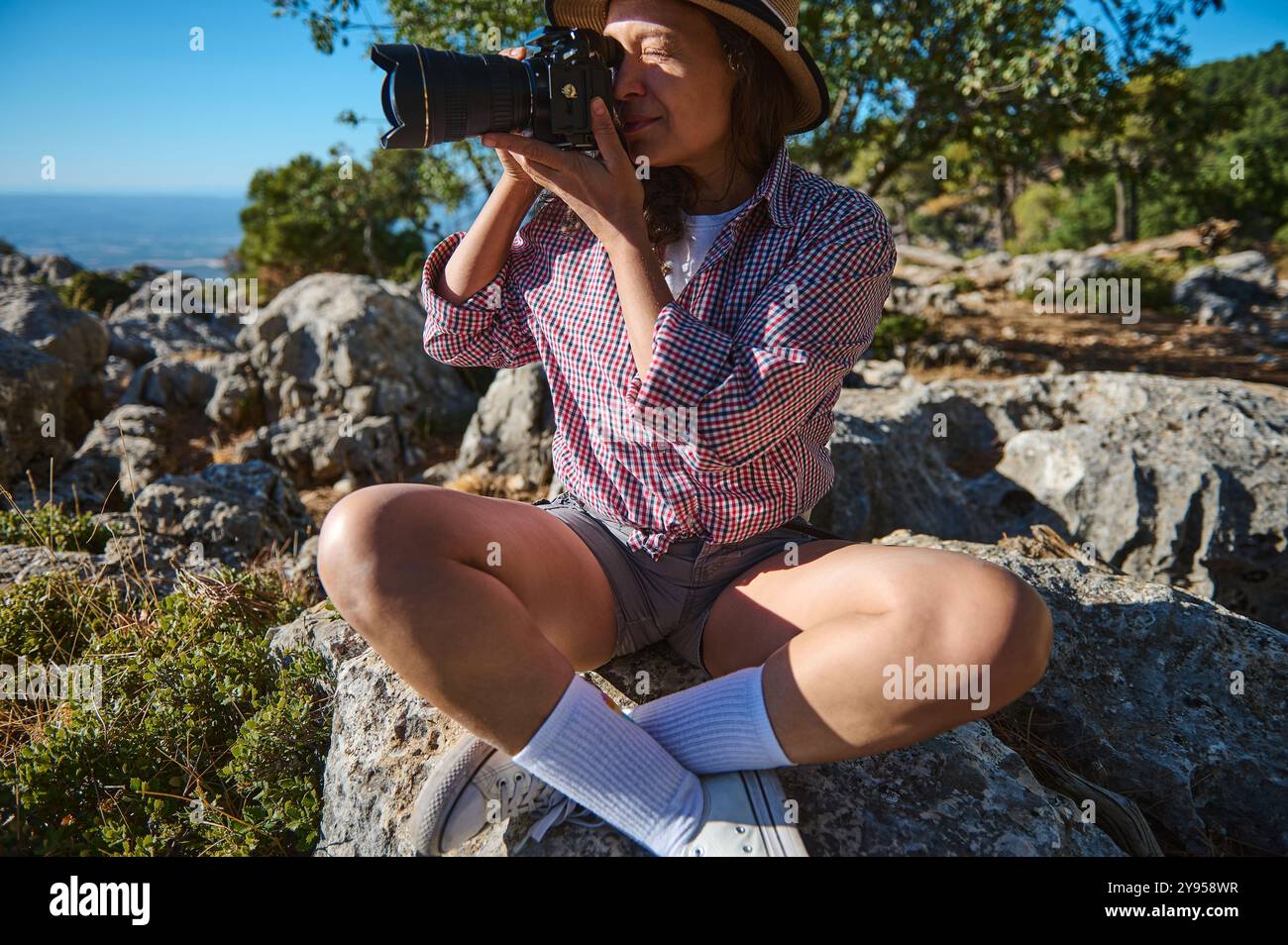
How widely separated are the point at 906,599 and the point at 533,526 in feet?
2.42

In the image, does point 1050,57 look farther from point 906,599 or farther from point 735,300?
point 906,599

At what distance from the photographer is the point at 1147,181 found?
796cm

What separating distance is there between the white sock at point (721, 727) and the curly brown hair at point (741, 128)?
93 cm

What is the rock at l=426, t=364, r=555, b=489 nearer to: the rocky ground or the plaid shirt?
the rocky ground

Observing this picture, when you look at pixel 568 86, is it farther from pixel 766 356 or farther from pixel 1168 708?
pixel 1168 708

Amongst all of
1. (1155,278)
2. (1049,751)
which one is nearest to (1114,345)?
(1155,278)

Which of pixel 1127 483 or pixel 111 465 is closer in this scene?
pixel 1127 483

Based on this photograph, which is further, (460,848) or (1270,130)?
(1270,130)

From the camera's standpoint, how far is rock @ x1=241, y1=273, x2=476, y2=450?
6230mm

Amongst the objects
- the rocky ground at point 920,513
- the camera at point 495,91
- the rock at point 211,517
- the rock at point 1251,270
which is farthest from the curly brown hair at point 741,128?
the rock at point 1251,270

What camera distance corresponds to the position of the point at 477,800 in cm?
154

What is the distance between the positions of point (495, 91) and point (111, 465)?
409 centimetres

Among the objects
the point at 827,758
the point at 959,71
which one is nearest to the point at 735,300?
the point at 827,758
